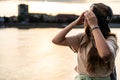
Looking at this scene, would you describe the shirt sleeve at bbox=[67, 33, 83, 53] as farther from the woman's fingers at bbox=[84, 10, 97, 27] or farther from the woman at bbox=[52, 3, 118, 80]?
the woman's fingers at bbox=[84, 10, 97, 27]

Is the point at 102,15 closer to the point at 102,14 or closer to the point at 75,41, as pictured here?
the point at 102,14

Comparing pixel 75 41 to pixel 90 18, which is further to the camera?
pixel 75 41

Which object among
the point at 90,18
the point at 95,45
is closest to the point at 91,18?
the point at 90,18

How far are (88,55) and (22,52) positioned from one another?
930 cm

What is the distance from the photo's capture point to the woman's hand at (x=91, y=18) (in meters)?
1.74

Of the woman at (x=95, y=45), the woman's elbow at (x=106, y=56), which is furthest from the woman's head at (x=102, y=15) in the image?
the woman's elbow at (x=106, y=56)

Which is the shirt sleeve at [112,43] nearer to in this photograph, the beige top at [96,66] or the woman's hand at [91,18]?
the beige top at [96,66]

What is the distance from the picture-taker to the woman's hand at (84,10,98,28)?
1.74m

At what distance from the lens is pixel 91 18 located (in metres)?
1.73

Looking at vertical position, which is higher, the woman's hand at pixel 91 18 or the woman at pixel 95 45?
the woman's hand at pixel 91 18

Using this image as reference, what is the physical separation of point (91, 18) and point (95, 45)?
110mm

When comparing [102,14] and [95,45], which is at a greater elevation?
[102,14]

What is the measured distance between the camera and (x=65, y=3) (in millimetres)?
39344

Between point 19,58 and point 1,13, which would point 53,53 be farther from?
point 1,13
